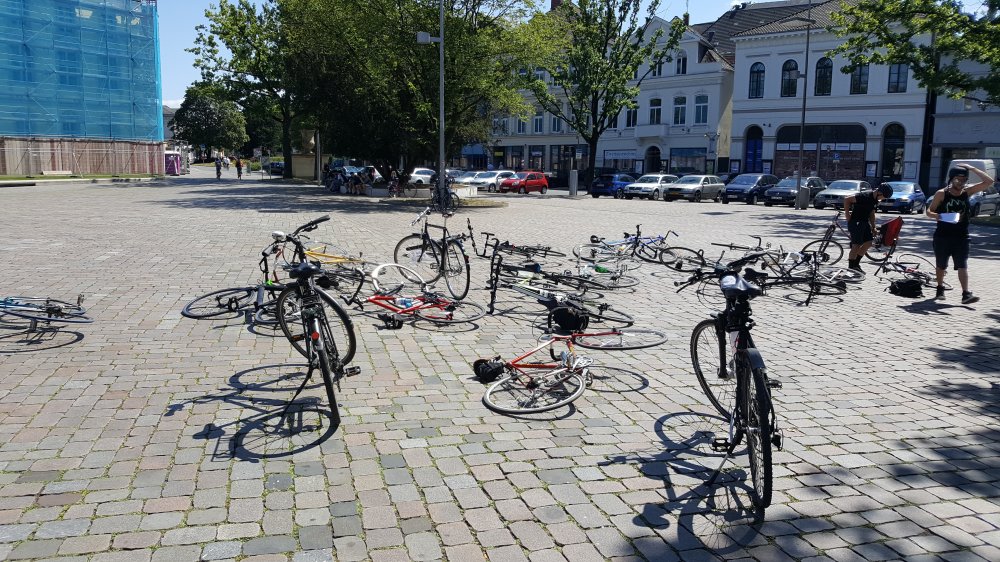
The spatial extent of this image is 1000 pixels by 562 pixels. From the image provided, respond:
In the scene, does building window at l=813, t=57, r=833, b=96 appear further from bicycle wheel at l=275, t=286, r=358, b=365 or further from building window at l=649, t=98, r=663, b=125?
bicycle wheel at l=275, t=286, r=358, b=365

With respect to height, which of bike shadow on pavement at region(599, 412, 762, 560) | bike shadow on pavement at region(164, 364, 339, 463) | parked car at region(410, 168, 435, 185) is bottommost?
bike shadow on pavement at region(599, 412, 762, 560)

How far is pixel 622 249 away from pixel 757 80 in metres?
44.2

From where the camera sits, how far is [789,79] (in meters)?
51.7

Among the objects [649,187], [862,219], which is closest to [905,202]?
[649,187]

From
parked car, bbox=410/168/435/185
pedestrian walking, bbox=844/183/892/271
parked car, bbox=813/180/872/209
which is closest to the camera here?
pedestrian walking, bbox=844/183/892/271

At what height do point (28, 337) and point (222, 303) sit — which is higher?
point (222, 303)

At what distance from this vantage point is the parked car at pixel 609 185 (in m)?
43.4

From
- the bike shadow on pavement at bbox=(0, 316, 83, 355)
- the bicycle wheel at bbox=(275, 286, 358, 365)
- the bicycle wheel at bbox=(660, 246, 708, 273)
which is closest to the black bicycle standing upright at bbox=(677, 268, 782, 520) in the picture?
the bicycle wheel at bbox=(275, 286, 358, 365)

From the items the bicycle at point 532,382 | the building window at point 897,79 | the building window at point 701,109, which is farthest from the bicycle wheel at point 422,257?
the building window at point 701,109

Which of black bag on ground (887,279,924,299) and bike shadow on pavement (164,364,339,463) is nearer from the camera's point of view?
bike shadow on pavement (164,364,339,463)

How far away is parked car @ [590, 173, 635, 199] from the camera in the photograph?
43.4 metres

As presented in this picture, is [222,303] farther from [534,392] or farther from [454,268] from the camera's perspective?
[534,392]

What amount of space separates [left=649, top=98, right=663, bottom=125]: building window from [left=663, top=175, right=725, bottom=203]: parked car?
18.9 meters

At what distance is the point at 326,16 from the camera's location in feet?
106
